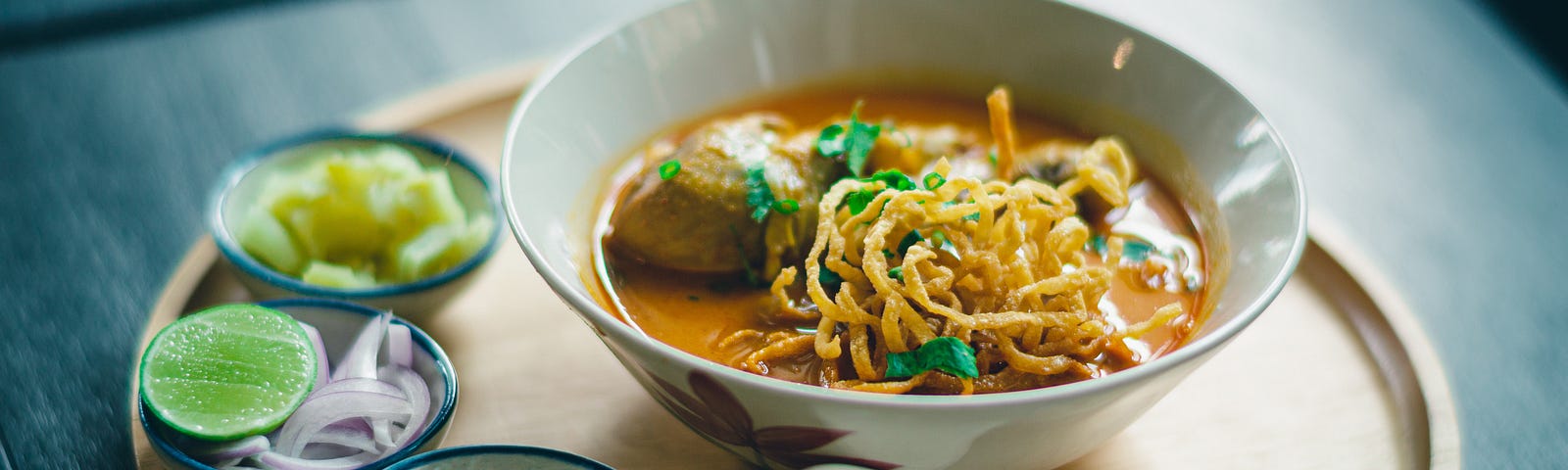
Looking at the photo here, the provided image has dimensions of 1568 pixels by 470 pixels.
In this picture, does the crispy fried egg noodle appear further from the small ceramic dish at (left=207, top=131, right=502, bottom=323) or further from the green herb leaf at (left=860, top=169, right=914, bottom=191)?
the small ceramic dish at (left=207, top=131, right=502, bottom=323)

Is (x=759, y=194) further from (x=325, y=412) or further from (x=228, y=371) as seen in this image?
(x=228, y=371)

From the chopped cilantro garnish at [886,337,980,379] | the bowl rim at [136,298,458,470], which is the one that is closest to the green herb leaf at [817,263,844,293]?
the chopped cilantro garnish at [886,337,980,379]

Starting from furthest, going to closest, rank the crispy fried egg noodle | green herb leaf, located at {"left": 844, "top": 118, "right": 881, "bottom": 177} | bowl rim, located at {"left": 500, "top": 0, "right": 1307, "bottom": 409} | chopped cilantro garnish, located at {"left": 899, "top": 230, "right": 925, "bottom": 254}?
1. green herb leaf, located at {"left": 844, "top": 118, "right": 881, "bottom": 177}
2. chopped cilantro garnish, located at {"left": 899, "top": 230, "right": 925, "bottom": 254}
3. the crispy fried egg noodle
4. bowl rim, located at {"left": 500, "top": 0, "right": 1307, "bottom": 409}

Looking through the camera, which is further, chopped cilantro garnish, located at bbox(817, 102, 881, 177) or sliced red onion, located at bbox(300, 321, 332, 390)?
chopped cilantro garnish, located at bbox(817, 102, 881, 177)

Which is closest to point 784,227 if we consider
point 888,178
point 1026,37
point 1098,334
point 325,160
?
point 888,178

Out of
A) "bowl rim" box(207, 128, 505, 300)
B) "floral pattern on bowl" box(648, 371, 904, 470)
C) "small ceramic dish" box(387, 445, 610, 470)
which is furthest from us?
"bowl rim" box(207, 128, 505, 300)

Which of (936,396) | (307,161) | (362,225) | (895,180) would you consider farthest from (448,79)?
(936,396)

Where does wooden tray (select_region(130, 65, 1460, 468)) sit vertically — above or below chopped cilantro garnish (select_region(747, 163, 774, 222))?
below

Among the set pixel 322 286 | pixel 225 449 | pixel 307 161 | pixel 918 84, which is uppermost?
pixel 918 84
